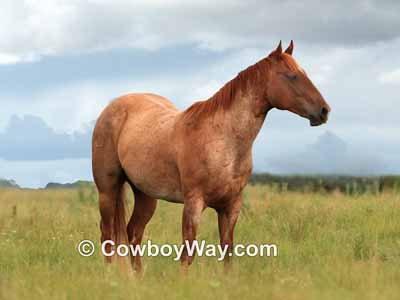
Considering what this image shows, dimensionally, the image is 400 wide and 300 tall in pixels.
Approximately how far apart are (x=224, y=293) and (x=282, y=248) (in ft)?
10.6

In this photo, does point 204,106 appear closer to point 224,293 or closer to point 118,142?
point 118,142

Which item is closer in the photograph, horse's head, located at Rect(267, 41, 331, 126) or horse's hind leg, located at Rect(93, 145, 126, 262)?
horse's head, located at Rect(267, 41, 331, 126)

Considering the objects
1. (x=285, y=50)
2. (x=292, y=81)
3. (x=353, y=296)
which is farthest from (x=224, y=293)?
(x=285, y=50)

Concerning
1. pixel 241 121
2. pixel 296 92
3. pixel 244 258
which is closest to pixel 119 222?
pixel 244 258

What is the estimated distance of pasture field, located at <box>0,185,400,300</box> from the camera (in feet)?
16.6

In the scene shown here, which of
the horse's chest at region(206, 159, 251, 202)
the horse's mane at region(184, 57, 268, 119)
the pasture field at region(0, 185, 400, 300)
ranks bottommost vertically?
the pasture field at region(0, 185, 400, 300)

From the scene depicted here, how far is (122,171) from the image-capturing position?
7.83 metres

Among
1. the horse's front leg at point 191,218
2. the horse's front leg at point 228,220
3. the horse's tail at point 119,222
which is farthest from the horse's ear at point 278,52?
the horse's tail at point 119,222

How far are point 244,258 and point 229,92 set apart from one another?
6.45ft

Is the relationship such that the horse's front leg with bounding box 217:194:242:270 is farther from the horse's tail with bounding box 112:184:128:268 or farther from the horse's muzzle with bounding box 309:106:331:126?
the horse's tail with bounding box 112:184:128:268

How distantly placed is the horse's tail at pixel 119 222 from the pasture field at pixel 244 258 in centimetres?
33

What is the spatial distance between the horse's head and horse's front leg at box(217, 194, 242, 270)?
101 centimetres

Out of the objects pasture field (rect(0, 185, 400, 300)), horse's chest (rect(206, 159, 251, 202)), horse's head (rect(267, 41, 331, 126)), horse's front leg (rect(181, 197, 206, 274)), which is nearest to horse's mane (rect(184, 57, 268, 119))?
horse's head (rect(267, 41, 331, 126))

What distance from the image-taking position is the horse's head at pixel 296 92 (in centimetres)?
598
